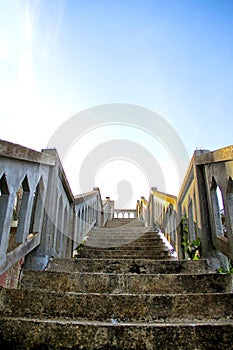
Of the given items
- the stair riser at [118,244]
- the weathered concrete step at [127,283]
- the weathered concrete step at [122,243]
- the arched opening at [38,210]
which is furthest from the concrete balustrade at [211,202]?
the arched opening at [38,210]

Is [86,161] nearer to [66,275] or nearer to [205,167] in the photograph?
[205,167]

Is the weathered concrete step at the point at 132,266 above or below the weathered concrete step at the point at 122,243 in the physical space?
below

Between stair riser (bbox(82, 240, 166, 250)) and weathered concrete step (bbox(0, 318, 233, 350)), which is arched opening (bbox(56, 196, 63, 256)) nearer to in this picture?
stair riser (bbox(82, 240, 166, 250))

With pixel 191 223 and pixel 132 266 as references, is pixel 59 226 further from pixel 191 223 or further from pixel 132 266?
pixel 191 223

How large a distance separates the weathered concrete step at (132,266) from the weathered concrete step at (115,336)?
4.11 ft

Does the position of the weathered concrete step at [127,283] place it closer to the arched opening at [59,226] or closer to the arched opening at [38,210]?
the arched opening at [38,210]

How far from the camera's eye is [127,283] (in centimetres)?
226

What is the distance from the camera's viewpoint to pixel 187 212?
380 cm

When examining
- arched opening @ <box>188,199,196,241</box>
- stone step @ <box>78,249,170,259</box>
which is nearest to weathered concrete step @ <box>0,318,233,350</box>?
arched opening @ <box>188,199,196,241</box>

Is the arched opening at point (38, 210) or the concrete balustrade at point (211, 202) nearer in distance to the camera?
the concrete balustrade at point (211, 202)

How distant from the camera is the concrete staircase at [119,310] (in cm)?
147

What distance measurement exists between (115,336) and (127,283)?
0.78 meters

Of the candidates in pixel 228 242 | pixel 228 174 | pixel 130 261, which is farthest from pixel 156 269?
pixel 228 174

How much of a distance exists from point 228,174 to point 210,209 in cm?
70
